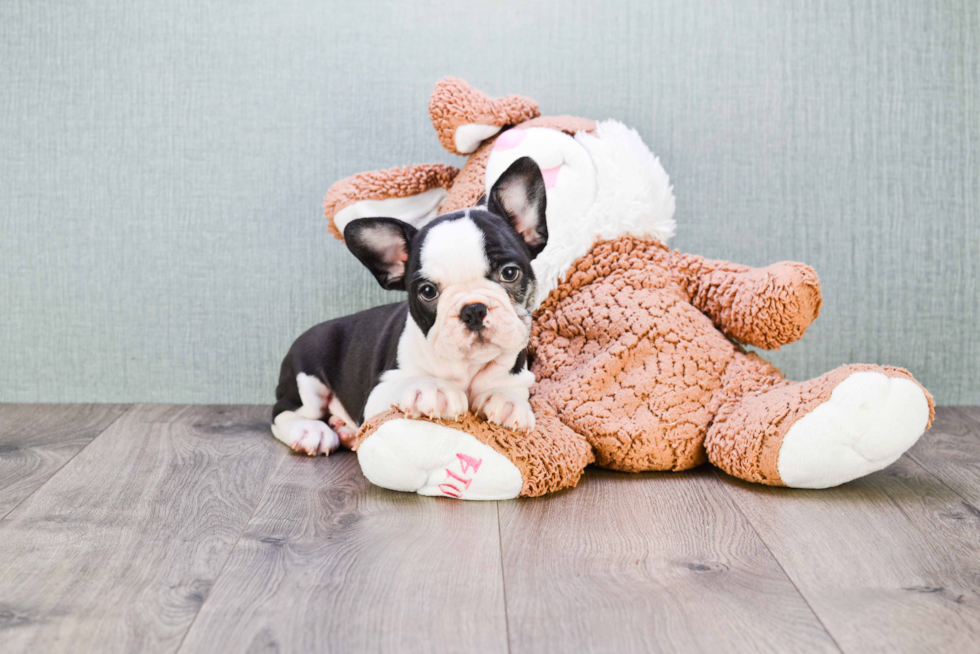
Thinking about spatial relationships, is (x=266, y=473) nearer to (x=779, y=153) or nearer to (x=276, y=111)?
(x=276, y=111)

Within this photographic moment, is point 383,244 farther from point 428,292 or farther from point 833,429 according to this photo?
point 833,429

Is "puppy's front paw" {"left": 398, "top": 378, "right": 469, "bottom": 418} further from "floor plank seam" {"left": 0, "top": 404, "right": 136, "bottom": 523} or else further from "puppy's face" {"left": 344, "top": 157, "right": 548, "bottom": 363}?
"floor plank seam" {"left": 0, "top": 404, "right": 136, "bottom": 523}

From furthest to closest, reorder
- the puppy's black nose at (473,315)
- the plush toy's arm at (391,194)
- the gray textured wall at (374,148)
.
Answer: the gray textured wall at (374,148), the plush toy's arm at (391,194), the puppy's black nose at (473,315)

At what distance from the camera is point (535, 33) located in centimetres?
225

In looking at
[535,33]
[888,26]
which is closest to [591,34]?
[535,33]

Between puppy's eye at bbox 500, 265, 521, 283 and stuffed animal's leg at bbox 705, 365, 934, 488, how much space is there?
0.54 metres

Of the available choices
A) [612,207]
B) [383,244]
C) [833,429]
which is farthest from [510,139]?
[833,429]

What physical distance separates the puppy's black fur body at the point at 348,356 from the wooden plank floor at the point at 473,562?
0.62 feet

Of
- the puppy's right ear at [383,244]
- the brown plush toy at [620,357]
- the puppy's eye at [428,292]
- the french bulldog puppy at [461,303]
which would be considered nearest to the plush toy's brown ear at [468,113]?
the brown plush toy at [620,357]

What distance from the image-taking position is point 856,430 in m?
1.46

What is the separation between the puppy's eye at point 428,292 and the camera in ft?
4.83

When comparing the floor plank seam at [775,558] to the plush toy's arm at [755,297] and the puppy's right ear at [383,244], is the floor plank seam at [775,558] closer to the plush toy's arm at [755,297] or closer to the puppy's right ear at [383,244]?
the plush toy's arm at [755,297]

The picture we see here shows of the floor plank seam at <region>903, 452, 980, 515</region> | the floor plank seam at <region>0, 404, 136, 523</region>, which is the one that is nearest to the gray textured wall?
the floor plank seam at <region>0, 404, 136, 523</region>

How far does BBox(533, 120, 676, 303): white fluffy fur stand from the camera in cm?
183
